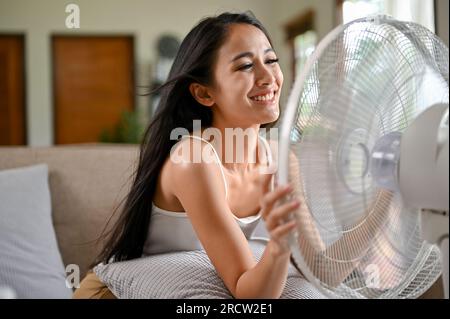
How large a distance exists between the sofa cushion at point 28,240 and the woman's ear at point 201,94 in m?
0.53

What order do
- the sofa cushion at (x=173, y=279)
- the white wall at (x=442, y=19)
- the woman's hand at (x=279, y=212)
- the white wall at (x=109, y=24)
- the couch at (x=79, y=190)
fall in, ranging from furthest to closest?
the white wall at (x=109, y=24) → the white wall at (x=442, y=19) → the couch at (x=79, y=190) → the sofa cushion at (x=173, y=279) → the woman's hand at (x=279, y=212)

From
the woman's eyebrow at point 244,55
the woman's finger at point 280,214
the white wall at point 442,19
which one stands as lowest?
the woman's finger at point 280,214

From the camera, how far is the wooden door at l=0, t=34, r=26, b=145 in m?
5.97

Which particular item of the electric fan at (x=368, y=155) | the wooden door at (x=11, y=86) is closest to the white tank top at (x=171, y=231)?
the electric fan at (x=368, y=155)

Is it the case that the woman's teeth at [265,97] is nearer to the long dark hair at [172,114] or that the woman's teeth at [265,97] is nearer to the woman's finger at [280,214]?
the long dark hair at [172,114]

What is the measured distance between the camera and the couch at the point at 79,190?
61.5 inches

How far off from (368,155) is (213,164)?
326mm

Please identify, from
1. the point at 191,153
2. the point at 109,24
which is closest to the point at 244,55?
the point at 191,153

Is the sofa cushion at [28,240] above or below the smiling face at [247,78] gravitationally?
below

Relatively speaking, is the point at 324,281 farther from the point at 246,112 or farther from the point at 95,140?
the point at 95,140

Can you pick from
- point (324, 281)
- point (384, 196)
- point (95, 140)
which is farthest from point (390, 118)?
point (95, 140)

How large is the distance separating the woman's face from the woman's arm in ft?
0.28

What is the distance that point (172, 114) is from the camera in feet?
3.80

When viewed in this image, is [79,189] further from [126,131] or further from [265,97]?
[126,131]
